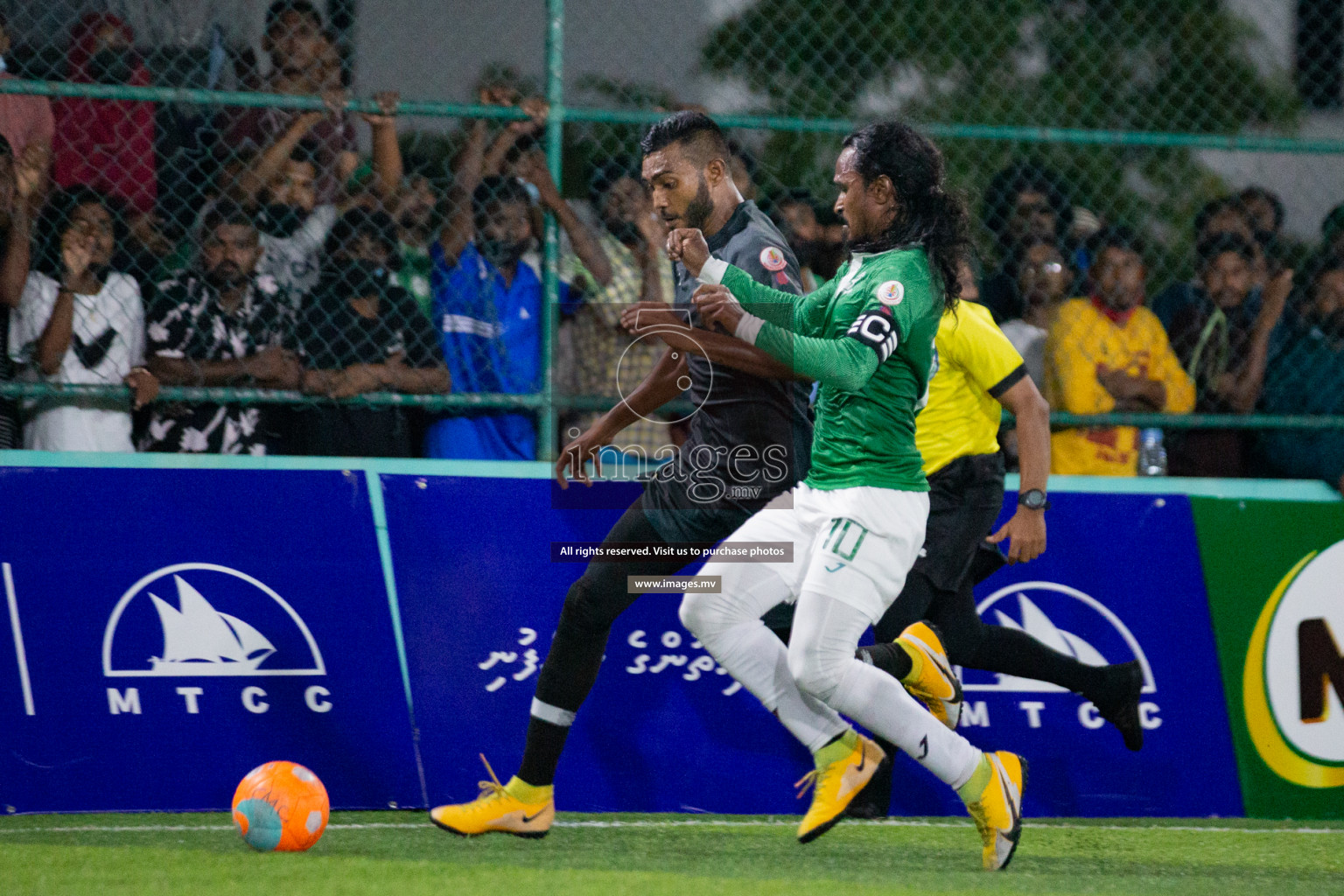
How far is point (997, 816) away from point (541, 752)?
54.8 inches

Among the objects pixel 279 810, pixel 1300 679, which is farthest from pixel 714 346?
pixel 1300 679

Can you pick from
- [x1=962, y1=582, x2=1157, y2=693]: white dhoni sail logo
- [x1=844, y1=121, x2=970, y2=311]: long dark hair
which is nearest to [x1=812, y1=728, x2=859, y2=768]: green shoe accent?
[x1=962, y1=582, x2=1157, y2=693]: white dhoni sail logo

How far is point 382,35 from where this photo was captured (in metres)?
6.32

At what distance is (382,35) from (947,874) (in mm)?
3870

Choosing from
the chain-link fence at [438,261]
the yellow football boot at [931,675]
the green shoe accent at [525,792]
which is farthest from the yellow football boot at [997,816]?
the chain-link fence at [438,261]

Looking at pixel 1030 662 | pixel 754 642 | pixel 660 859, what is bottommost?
pixel 660 859

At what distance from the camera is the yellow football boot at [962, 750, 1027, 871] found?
4.67 metres

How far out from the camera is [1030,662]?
5480 millimetres

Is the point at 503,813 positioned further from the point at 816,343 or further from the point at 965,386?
the point at 965,386

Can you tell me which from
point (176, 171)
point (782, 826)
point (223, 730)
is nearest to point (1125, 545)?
point (782, 826)

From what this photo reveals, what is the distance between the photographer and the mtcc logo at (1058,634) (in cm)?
593

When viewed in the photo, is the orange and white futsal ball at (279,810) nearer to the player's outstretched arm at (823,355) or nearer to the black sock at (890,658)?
the black sock at (890,658)

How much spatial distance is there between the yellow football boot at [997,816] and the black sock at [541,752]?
1256 mm

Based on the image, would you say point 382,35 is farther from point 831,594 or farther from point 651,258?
point 831,594
